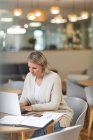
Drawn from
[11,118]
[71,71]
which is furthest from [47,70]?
[71,71]

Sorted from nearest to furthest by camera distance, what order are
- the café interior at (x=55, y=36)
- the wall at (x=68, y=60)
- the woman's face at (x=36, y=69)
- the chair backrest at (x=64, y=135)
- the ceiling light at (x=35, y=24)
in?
the chair backrest at (x=64, y=135) → the woman's face at (x=36, y=69) → the café interior at (x=55, y=36) → the wall at (x=68, y=60) → the ceiling light at (x=35, y=24)

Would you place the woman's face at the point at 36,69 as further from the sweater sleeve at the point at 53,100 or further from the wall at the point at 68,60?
the wall at the point at 68,60

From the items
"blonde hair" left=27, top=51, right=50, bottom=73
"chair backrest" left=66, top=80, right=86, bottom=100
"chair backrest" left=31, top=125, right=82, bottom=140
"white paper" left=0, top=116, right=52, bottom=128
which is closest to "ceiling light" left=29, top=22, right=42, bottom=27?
"chair backrest" left=66, top=80, right=86, bottom=100

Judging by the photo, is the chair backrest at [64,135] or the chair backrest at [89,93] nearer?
the chair backrest at [64,135]

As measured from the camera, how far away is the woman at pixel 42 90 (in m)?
2.47

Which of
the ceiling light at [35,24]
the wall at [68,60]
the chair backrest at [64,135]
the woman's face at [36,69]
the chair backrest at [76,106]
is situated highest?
the ceiling light at [35,24]

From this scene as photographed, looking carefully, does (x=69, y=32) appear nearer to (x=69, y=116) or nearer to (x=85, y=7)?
(x=85, y=7)

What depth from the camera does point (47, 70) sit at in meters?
2.61

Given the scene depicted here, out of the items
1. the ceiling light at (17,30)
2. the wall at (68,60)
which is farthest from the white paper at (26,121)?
the ceiling light at (17,30)

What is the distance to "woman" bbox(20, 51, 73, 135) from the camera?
2.47 m

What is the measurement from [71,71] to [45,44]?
1181 millimetres

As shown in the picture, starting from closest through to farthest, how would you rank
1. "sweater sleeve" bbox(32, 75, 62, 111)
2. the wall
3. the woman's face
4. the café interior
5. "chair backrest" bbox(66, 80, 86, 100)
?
"sweater sleeve" bbox(32, 75, 62, 111)
the woman's face
"chair backrest" bbox(66, 80, 86, 100)
the café interior
the wall

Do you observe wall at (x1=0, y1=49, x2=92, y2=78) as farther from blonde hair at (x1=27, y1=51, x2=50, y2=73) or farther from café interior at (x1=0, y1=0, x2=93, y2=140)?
blonde hair at (x1=27, y1=51, x2=50, y2=73)

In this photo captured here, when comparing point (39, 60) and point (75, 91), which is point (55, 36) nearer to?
point (75, 91)
